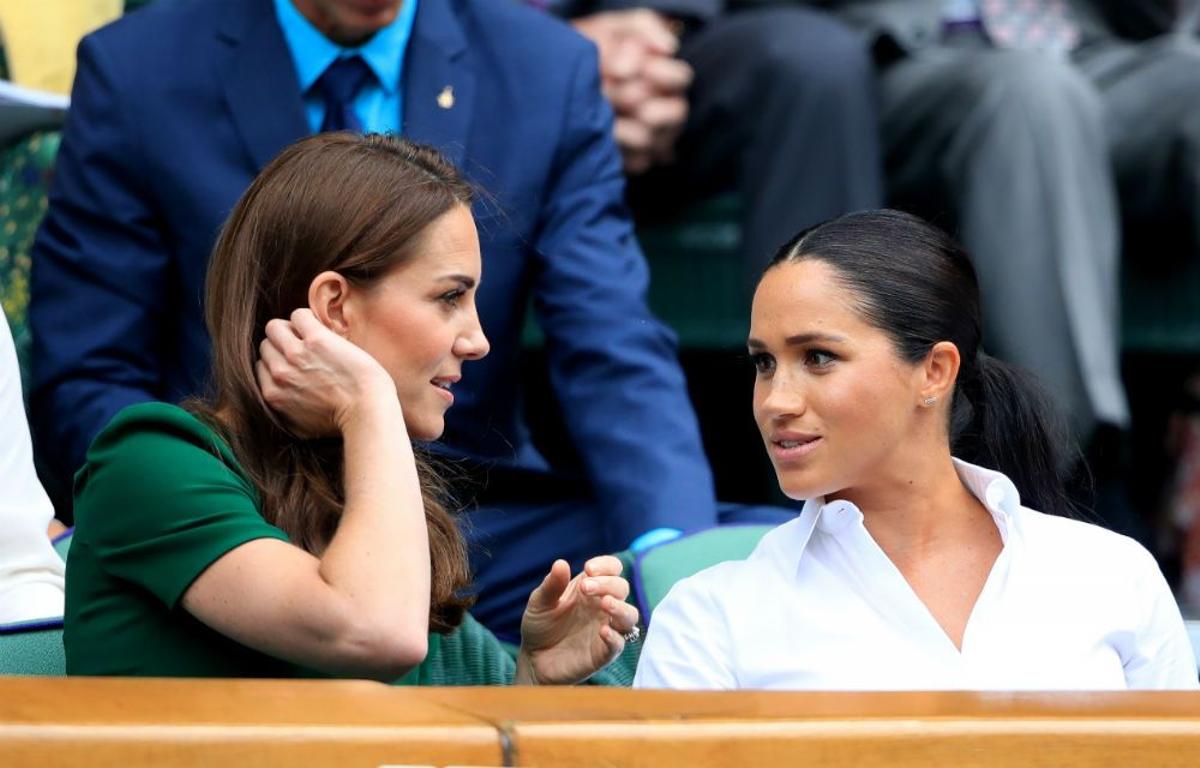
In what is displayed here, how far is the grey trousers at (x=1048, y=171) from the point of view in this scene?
3039 mm

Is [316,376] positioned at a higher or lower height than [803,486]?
higher

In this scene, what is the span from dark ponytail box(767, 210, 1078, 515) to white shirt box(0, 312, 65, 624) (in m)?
0.77

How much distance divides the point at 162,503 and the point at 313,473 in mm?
197

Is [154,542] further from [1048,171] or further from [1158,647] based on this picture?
[1048,171]

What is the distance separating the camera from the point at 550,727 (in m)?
1.17

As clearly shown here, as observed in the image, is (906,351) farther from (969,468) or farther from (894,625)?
(894,625)

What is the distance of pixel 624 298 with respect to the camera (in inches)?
105

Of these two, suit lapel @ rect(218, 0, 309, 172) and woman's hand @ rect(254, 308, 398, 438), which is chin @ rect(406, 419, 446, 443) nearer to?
woman's hand @ rect(254, 308, 398, 438)

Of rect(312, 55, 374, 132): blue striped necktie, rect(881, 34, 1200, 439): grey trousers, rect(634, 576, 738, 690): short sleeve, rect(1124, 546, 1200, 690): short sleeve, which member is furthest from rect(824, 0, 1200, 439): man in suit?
rect(634, 576, 738, 690): short sleeve

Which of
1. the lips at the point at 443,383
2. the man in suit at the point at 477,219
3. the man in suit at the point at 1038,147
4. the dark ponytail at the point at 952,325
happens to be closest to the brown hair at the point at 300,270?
the lips at the point at 443,383

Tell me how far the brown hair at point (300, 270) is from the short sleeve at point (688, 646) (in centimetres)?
19

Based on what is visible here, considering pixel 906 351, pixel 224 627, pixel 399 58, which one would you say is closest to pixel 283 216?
pixel 224 627

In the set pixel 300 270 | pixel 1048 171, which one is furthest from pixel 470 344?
pixel 1048 171

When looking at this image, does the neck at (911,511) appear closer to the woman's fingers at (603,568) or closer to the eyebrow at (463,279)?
the woman's fingers at (603,568)
